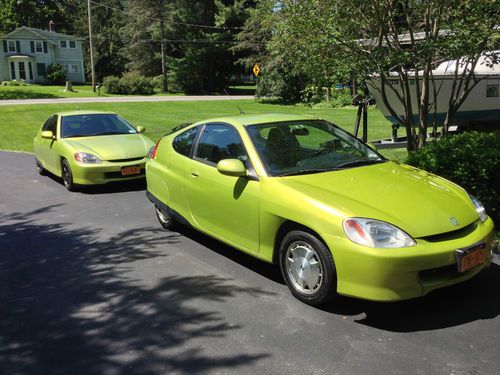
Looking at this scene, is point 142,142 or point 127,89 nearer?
point 142,142

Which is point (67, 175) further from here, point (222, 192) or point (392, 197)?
point (392, 197)

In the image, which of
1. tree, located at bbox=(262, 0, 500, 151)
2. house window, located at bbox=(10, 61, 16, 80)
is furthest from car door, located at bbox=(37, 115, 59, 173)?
house window, located at bbox=(10, 61, 16, 80)

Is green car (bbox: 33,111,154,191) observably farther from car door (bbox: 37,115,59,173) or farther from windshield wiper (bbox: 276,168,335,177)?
windshield wiper (bbox: 276,168,335,177)

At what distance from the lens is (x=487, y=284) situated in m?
4.41

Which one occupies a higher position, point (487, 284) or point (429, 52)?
point (429, 52)

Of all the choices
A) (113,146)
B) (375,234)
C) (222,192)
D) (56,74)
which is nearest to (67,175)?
(113,146)

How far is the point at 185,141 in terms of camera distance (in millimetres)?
5824

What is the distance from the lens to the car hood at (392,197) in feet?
12.5

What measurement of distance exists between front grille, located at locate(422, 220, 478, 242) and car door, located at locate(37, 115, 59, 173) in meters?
7.51

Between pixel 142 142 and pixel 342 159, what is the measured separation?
5.36m

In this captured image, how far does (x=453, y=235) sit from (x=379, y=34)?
4596 mm

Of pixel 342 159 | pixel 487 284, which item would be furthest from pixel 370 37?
pixel 487 284

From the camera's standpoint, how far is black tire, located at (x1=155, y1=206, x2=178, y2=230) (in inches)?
247

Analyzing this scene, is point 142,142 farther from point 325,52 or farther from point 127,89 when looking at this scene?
point 127,89
